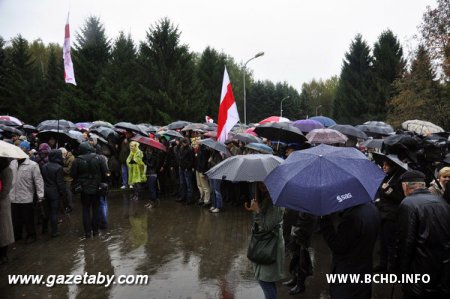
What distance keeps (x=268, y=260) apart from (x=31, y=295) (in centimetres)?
375

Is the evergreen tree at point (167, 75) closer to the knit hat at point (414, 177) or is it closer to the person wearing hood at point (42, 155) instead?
the person wearing hood at point (42, 155)

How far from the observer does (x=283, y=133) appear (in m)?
8.59

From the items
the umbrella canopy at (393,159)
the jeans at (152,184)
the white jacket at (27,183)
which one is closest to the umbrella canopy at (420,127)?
the umbrella canopy at (393,159)

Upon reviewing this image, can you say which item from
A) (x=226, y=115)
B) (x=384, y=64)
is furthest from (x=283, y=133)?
(x=384, y=64)

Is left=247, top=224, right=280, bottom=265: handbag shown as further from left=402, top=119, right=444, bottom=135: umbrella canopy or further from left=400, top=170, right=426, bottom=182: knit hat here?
left=402, top=119, right=444, bottom=135: umbrella canopy

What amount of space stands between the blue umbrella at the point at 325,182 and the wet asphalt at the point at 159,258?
267cm

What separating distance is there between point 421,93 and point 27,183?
30.3 m

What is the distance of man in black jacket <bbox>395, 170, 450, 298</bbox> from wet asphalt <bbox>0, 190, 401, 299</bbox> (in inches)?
65.2

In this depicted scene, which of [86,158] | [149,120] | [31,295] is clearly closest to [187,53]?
[149,120]

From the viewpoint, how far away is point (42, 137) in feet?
34.6

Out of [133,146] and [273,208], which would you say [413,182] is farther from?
[133,146]

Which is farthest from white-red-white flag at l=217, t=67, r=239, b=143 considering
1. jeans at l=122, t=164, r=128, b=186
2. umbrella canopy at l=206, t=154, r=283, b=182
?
jeans at l=122, t=164, r=128, b=186

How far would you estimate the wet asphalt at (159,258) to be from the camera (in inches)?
228

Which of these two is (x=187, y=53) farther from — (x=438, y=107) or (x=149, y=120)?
(x=438, y=107)
